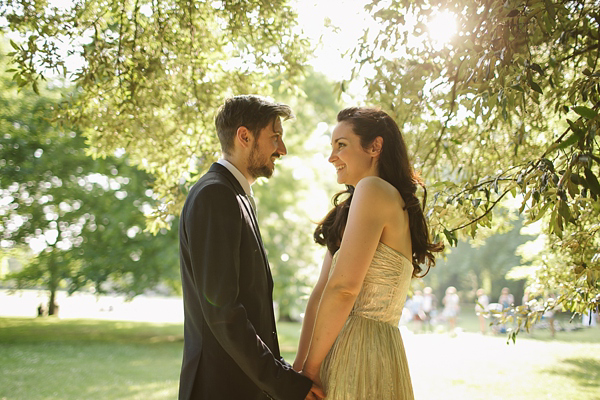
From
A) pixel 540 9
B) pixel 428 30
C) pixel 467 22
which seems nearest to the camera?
pixel 540 9

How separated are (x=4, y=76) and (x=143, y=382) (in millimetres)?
10678

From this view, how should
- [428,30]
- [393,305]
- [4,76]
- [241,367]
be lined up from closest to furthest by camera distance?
[241,367], [393,305], [428,30], [4,76]

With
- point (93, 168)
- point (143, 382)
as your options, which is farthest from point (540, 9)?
point (93, 168)

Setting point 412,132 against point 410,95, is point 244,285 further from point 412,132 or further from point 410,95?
point 412,132

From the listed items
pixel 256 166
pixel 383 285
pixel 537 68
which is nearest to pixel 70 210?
pixel 256 166

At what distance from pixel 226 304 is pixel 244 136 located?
0.94 meters

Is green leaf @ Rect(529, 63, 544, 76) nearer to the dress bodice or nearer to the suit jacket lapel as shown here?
the dress bodice

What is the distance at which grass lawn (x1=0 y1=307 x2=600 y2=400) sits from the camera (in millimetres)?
10156

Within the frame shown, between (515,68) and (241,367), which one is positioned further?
(515,68)

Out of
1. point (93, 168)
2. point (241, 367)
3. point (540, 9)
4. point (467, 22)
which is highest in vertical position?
point (93, 168)

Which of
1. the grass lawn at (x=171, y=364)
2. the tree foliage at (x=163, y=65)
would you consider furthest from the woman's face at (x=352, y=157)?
the grass lawn at (x=171, y=364)

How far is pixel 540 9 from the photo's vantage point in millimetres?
3107

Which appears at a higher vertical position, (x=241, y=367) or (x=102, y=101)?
(x=102, y=101)

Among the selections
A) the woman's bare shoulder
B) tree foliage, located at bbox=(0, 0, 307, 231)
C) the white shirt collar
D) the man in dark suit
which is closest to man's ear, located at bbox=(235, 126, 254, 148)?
the man in dark suit
